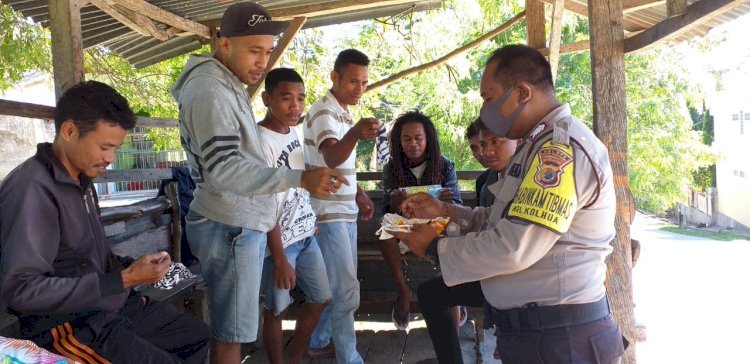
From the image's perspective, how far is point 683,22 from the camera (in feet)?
12.4

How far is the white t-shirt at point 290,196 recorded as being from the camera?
3188 mm

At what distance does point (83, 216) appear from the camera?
7.17ft

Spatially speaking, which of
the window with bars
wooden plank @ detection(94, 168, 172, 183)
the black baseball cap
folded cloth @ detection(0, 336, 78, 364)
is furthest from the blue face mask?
the window with bars

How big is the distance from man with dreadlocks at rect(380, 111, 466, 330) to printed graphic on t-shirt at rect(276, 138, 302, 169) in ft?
3.94

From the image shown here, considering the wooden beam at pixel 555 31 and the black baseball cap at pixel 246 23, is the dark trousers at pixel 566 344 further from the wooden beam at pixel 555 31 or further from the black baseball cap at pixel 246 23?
the wooden beam at pixel 555 31

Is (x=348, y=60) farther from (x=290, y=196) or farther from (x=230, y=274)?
(x=230, y=274)

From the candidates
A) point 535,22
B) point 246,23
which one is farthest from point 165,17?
point 535,22

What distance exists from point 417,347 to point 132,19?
343 centimetres

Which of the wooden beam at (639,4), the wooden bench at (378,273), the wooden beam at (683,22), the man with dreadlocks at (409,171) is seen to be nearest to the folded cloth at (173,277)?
the man with dreadlocks at (409,171)

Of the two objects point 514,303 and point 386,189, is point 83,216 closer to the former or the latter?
point 514,303

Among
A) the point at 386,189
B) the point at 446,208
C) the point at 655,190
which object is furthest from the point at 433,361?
the point at 655,190

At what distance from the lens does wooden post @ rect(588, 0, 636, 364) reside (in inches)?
157

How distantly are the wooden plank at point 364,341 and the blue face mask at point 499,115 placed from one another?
272 centimetres

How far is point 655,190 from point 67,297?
21.9 metres
